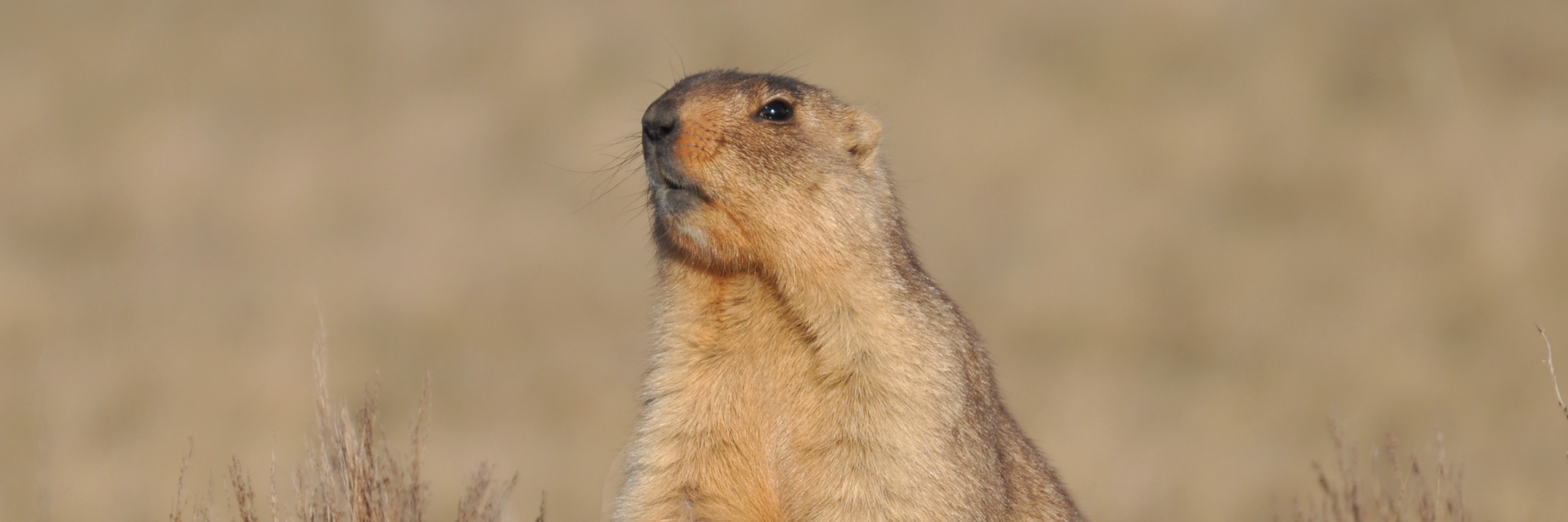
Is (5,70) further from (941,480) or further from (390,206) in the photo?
(941,480)

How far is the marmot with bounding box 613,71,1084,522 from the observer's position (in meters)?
4.87

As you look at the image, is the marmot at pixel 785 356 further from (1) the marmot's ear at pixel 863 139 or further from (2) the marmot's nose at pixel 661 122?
(1) the marmot's ear at pixel 863 139

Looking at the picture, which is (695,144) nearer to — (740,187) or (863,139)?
(740,187)

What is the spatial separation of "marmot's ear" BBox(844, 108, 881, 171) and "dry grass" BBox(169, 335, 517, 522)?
166 centimetres

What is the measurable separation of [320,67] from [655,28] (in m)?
3.35

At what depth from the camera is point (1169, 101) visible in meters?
15.6

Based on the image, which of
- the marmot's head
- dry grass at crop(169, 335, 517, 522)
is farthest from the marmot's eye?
dry grass at crop(169, 335, 517, 522)

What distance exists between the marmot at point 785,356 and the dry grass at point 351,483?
751mm

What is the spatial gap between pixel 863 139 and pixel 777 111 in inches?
16.3

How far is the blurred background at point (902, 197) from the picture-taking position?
11648mm

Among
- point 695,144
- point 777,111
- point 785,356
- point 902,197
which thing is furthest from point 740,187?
point 902,197

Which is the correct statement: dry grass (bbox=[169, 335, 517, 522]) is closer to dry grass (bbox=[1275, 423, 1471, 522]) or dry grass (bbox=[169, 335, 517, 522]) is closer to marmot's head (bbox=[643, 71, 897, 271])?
marmot's head (bbox=[643, 71, 897, 271])

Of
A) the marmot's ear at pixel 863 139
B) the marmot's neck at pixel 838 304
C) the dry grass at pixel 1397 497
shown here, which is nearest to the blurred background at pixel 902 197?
the dry grass at pixel 1397 497

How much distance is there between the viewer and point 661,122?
493 centimetres
